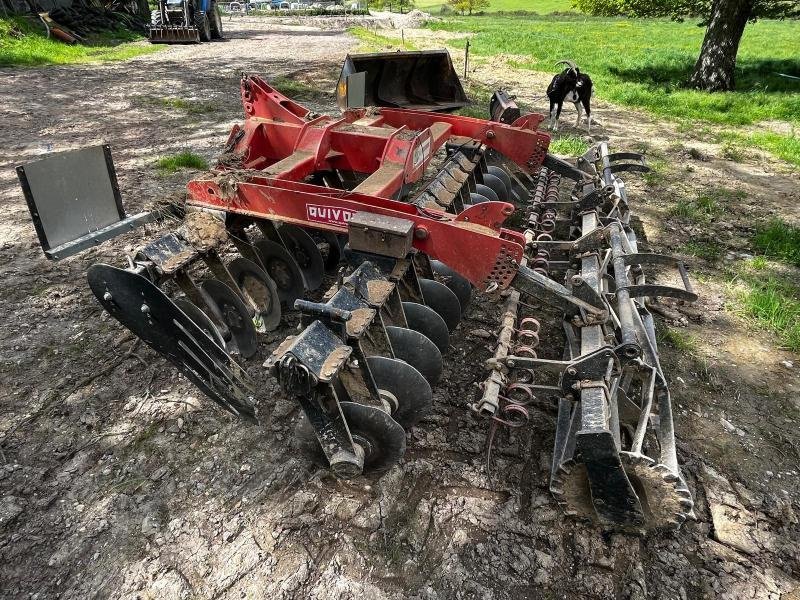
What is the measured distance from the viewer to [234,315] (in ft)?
11.8

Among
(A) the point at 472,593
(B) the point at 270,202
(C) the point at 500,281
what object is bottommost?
(A) the point at 472,593

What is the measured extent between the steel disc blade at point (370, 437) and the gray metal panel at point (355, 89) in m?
4.00

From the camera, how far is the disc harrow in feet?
7.75

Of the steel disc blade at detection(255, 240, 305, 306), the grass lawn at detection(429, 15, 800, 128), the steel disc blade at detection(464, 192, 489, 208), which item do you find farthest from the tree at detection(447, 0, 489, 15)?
the steel disc blade at detection(255, 240, 305, 306)

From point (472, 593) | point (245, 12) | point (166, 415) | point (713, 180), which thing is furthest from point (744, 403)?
point (245, 12)

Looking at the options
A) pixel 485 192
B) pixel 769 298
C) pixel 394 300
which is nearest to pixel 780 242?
pixel 769 298

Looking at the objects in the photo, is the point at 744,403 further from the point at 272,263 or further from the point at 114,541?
the point at 114,541

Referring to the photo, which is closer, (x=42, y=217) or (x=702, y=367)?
(x=42, y=217)

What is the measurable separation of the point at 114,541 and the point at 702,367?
3.80 metres

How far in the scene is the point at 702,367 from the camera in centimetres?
367

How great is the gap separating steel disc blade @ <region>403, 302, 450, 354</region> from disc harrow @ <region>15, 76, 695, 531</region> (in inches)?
0.6

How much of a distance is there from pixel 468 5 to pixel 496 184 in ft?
231

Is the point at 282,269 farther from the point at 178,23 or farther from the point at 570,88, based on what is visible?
the point at 178,23

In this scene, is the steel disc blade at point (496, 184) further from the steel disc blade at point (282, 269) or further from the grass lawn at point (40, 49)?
the grass lawn at point (40, 49)
